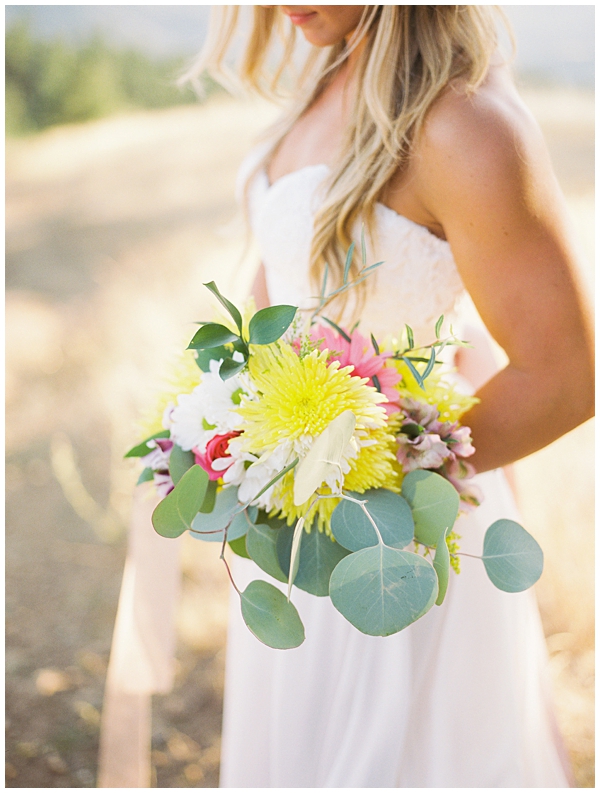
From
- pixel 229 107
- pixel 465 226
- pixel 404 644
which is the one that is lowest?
pixel 404 644

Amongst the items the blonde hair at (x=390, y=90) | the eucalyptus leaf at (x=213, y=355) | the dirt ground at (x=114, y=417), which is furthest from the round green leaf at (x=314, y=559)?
the blonde hair at (x=390, y=90)

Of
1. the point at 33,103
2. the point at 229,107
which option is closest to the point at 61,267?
the point at 33,103

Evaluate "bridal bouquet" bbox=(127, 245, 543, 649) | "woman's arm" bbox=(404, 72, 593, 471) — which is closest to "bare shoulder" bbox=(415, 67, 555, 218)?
"woman's arm" bbox=(404, 72, 593, 471)

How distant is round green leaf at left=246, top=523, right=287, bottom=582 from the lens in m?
0.69

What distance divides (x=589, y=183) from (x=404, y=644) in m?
2.60

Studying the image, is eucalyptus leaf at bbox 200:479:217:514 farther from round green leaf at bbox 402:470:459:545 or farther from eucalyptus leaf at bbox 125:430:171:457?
round green leaf at bbox 402:470:459:545

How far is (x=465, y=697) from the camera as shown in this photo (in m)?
1.06

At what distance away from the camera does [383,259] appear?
1.01 m

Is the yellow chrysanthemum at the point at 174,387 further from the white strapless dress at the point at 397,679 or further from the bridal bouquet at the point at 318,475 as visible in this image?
the white strapless dress at the point at 397,679

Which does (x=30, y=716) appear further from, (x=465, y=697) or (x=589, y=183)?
(x=589, y=183)

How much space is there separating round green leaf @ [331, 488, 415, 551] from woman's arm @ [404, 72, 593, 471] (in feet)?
1.06

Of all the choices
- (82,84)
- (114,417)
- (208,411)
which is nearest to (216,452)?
(208,411)

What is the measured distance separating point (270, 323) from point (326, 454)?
16 centimetres

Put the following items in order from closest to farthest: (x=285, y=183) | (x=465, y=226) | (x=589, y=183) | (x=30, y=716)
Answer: (x=465, y=226) < (x=285, y=183) < (x=30, y=716) < (x=589, y=183)
